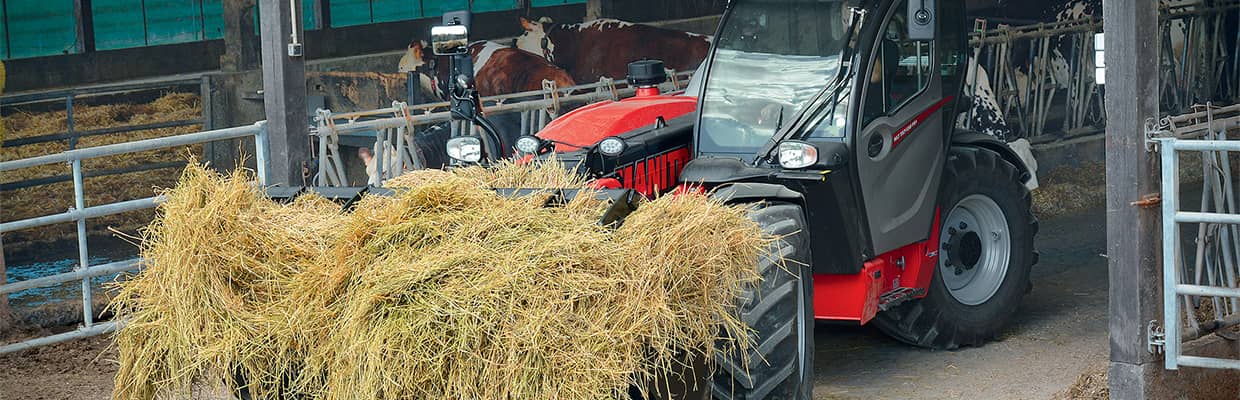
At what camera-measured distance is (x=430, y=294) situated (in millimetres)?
4379

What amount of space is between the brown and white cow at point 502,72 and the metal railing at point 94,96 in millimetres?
2604

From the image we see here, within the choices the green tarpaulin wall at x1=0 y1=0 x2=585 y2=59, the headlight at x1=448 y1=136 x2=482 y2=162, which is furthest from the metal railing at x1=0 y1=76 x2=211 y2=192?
the headlight at x1=448 y1=136 x2=482 y2=162

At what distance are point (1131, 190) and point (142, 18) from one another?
13370 mm

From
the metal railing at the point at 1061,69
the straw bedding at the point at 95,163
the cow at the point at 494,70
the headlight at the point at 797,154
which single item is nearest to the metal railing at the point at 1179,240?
the headlight at the point at 797,154

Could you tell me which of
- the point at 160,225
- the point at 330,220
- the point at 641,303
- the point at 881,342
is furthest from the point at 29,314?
the point at 641,303

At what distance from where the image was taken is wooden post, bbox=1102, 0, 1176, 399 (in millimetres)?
5715

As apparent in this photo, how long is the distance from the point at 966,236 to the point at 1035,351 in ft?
2.28

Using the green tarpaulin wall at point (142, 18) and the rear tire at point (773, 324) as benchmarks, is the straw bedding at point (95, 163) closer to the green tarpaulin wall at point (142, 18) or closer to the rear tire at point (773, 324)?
the green tarpaulin wall at point (142, 18)

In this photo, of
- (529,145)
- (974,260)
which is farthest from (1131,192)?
(529,145)

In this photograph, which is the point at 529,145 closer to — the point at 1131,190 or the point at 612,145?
the point at 612,145

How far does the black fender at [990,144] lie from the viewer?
7.57m

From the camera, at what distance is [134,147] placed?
291 inches

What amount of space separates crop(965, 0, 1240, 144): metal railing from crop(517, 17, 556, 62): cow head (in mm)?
4722

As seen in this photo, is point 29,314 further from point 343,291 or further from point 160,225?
point 343,291
